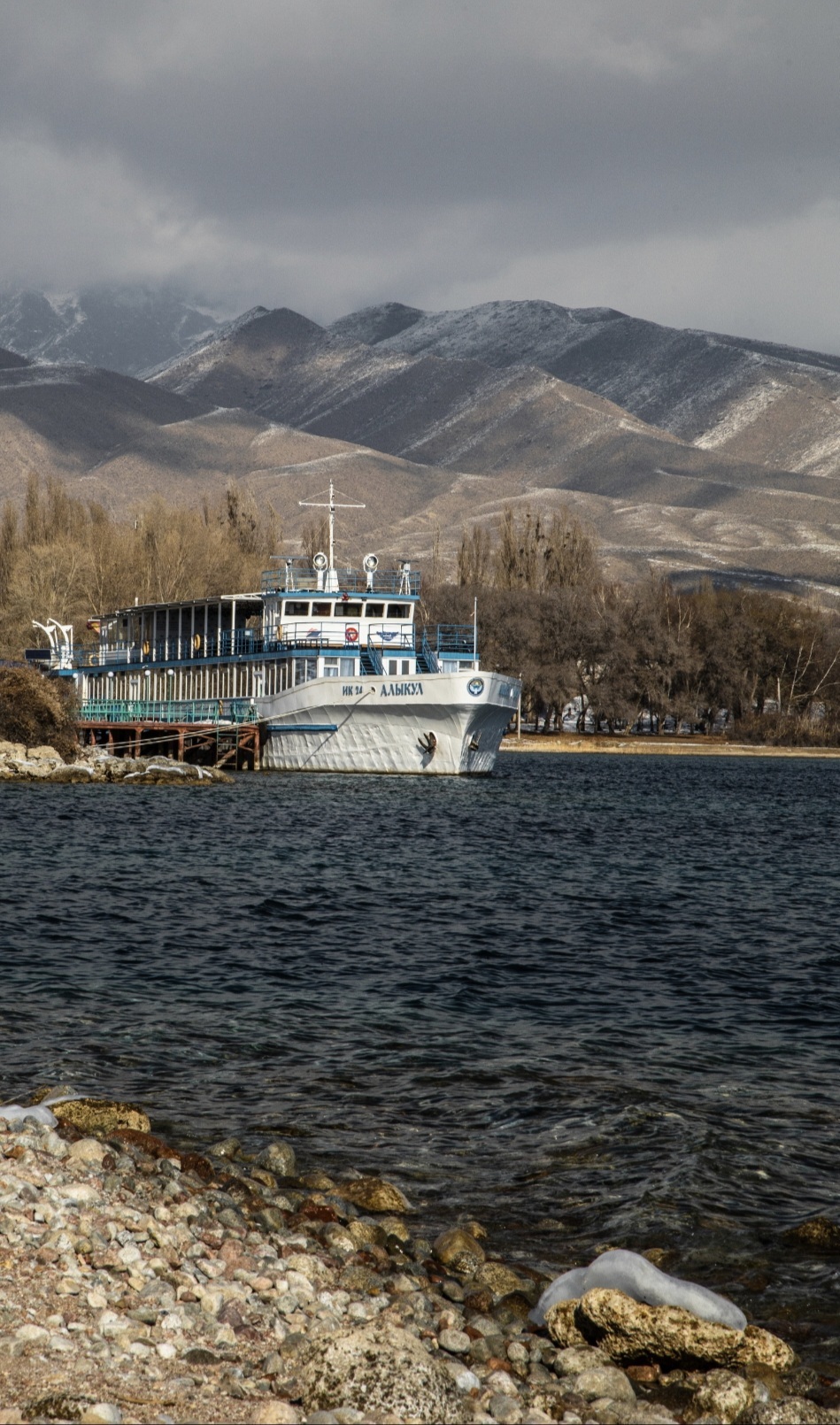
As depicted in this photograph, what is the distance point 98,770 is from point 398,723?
12504mm

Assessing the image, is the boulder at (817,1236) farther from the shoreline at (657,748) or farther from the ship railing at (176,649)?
the shoreline at (657,748)

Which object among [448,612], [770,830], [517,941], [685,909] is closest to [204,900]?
[517,941]

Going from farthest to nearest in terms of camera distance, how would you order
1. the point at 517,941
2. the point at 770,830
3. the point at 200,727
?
1. the point at 200,727
2. the point at 770,830
3. the point at 517,941

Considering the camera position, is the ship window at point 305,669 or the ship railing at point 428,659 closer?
the ship window at point 305,669

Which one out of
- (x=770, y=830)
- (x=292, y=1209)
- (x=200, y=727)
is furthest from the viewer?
(x=200, y=727)

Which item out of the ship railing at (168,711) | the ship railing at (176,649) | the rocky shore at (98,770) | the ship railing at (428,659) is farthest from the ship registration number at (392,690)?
the ship railing at (168,711)

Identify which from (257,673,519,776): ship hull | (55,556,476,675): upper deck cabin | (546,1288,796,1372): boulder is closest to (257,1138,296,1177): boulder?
(546,1288,796,1372): boulder

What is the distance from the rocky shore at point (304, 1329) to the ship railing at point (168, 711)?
57.6 m

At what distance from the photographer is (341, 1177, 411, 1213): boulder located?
9672 millimetres

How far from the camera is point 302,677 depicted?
61688 mm

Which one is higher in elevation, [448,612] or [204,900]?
[448,612]

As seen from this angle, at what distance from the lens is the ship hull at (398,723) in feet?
180

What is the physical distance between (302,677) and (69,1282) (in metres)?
54.6

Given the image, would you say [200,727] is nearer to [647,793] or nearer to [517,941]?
[647,793]
